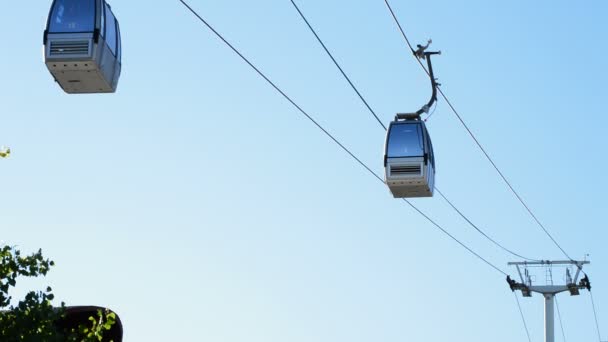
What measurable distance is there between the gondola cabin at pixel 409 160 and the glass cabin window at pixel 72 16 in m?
6.98

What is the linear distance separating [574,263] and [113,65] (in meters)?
34.2

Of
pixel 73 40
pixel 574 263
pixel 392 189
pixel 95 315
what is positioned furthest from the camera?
pixel 574 263

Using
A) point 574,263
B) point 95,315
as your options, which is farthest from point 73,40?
point 574,263

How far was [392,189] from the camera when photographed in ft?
73.4

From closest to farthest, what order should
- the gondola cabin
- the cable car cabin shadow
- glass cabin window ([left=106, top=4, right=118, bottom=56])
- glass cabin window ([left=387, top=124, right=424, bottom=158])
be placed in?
the cable car cabin shadow < glass cabin window ([left=106, top=4, right=118, bottom=56]) < the gondola cabin < glass cabin window ([left=387, top=124, right=424, bottom=158])

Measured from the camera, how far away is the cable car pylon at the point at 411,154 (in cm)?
2222

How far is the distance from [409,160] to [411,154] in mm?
165

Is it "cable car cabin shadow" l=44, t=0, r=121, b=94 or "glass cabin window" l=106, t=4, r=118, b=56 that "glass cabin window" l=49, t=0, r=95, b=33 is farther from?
"glass cabin window" l=106, t=4, r=118, b=56

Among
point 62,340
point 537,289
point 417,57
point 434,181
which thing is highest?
point 537,289

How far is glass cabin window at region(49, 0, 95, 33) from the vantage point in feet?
54.5

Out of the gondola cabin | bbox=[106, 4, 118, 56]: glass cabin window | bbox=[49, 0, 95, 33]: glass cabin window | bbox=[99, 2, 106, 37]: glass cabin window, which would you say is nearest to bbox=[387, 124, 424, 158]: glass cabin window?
the gondola cabin

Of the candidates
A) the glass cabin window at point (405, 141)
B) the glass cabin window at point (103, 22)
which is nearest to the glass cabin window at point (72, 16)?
the glass cabin window at point (103, 22)

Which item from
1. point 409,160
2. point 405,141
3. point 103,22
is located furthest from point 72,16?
point 405,141

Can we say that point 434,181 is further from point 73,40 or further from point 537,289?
point 537,289
